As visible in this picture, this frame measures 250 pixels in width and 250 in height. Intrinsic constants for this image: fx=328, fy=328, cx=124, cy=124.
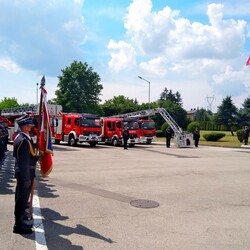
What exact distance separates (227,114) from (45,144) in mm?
55043

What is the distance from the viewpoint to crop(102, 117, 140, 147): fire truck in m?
26.6

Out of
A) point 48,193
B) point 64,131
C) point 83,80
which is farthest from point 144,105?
point 48,193

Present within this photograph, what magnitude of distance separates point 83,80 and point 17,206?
61169 mm

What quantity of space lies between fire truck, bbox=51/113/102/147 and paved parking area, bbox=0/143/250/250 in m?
Answer: 13.3

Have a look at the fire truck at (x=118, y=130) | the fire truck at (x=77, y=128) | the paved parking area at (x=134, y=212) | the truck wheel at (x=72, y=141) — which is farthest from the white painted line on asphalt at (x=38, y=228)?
the fire truck at (x=118, y=130)

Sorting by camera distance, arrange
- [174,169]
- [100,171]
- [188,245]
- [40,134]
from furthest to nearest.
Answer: [174,169]
[100,171]
[40,134]
[188,245]

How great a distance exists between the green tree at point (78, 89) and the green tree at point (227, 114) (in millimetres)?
24346

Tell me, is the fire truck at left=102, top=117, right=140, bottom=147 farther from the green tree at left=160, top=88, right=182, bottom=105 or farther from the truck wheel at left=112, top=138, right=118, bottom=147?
the green tree at left=160, top=88, right=182, bottom=105

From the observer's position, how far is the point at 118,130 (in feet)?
88.2

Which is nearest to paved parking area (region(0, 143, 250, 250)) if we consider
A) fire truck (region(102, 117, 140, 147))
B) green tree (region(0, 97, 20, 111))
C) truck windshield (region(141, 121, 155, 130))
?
fire truck (region(102, 117, 140, 147))

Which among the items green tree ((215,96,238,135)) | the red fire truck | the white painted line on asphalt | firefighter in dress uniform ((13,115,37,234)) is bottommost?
the white painted line on asphalt

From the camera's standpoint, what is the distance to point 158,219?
6035 mm

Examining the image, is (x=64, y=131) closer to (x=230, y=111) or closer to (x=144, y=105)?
(x=230, y=111)

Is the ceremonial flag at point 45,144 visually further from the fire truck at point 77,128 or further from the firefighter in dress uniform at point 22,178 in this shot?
the fire truck at point 77,128
